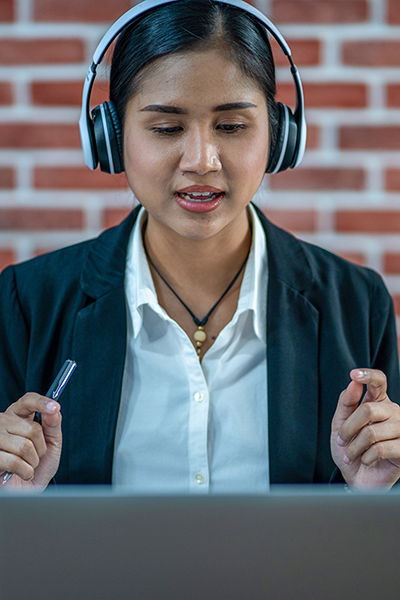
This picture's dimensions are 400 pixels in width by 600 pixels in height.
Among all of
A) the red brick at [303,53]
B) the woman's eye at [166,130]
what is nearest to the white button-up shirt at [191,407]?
the woman's eye at [166,130]

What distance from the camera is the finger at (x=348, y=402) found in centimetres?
85

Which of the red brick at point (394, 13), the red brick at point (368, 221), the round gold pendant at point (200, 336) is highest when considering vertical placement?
the red brick at point (394, 13)

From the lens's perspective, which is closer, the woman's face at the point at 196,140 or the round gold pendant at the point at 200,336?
the woman's face at the point at 196,140

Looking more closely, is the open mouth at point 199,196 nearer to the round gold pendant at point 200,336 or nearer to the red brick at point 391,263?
the round gold pendant at point 200,336

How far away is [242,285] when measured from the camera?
113cm

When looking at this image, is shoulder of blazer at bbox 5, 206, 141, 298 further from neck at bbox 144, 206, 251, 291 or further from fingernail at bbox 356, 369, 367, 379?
fingernail at bbox 356, 369, 367, 379

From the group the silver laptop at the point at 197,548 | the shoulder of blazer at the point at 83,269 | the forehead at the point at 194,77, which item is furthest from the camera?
the shoulder of blazer at the point at 83,269

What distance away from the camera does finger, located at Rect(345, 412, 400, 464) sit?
2.79 ft

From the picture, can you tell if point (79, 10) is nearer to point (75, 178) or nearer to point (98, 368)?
point (75, 178)

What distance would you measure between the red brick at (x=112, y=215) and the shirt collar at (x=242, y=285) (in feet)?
0.60

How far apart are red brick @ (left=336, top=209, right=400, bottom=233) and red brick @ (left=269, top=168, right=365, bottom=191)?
6 cm

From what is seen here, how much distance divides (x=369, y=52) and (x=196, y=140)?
0.63 m

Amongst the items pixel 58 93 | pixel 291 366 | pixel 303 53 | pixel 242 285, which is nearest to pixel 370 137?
pixel 303 53

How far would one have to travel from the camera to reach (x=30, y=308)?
1130 millimetres
